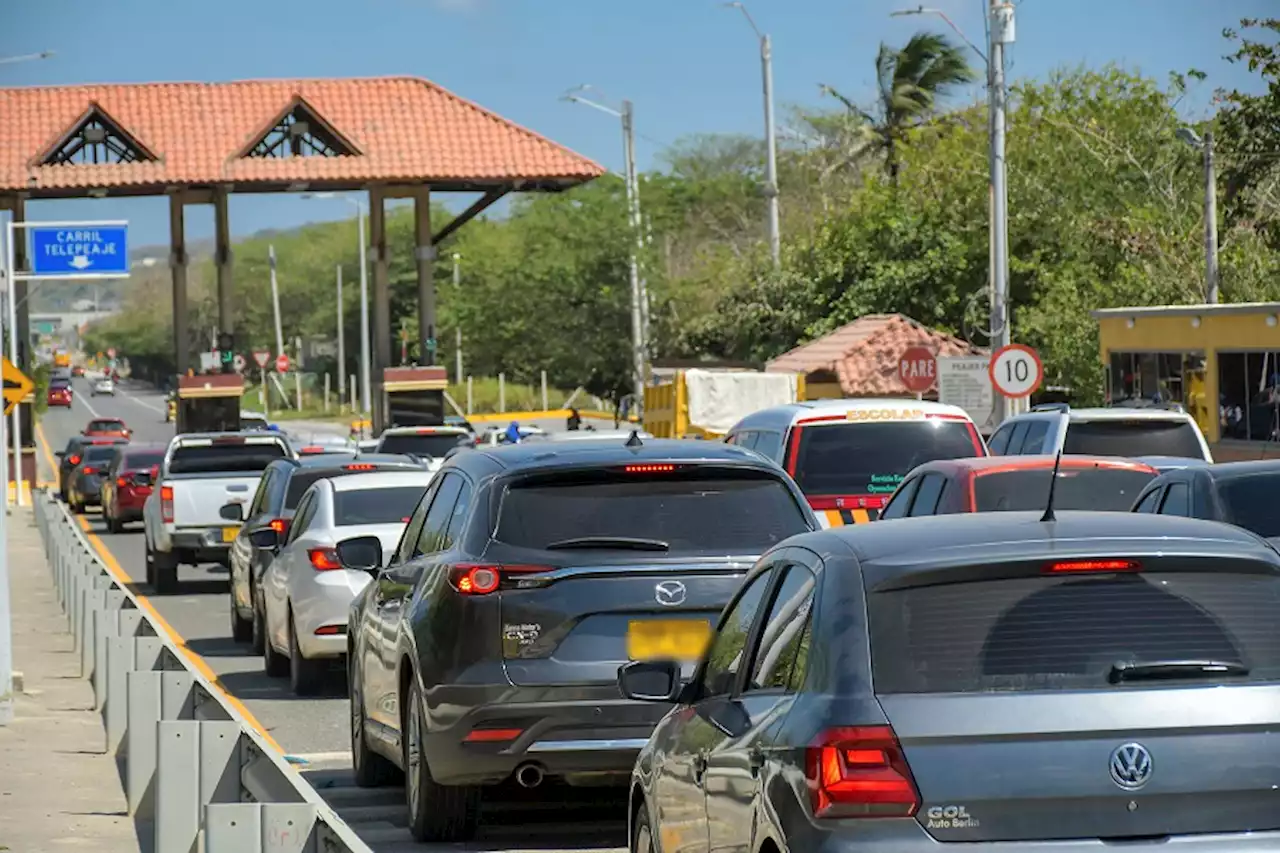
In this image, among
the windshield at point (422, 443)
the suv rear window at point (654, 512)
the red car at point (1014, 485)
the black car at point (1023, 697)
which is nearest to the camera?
the black car at point (1023, 697)

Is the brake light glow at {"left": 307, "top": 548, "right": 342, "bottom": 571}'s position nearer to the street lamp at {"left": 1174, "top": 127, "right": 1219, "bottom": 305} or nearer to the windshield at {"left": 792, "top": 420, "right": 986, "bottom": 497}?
the windshield at {"left": 792, "top": 420, "right": 986, "bottom": 497}

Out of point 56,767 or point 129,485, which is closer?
point 56,767

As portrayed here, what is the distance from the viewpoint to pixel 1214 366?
115 ft

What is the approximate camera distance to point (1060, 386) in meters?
50.6

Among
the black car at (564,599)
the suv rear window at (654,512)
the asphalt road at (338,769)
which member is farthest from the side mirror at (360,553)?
the suv rear window at (654,512)

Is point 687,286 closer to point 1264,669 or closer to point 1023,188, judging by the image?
point 1023,188

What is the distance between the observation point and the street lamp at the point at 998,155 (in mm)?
36656

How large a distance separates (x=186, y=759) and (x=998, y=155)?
29.5 metres

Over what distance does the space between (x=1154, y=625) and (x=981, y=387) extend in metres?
32.1

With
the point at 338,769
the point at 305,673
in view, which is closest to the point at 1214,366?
the point at 305,673

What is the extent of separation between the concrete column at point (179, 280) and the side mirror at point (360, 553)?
49536mm

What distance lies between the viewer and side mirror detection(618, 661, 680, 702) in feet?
23.3

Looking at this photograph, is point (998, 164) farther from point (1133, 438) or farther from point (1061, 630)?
point (1061, 630)

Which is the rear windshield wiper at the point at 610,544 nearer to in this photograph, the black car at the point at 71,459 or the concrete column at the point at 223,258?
the black car at the point at 71,459
